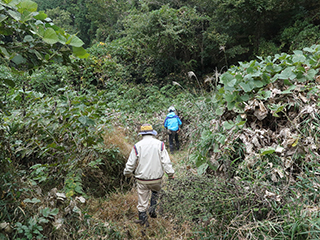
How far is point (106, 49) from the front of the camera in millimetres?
14539

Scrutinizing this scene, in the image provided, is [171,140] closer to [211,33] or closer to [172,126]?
[172,126]

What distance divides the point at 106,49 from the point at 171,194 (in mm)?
13096

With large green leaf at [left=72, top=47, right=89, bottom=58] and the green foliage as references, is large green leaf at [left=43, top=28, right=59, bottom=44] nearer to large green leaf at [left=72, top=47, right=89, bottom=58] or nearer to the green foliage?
large green leaf at [left=72, top=47, right=89, bottom=58]

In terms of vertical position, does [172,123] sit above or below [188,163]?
below

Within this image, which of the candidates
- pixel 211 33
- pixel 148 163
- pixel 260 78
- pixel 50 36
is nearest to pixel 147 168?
pixel 148 163

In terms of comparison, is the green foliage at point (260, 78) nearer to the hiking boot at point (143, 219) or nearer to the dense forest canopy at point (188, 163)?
the dense forest canopy at point (188, 163)

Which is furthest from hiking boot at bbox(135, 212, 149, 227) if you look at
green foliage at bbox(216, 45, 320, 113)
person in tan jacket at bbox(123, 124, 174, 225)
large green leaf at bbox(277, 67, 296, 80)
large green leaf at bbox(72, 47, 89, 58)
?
large green leaf at bbox(72, 47, 89, 58)

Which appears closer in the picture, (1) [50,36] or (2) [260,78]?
(1) [50,36]

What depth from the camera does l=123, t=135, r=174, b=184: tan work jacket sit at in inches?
154

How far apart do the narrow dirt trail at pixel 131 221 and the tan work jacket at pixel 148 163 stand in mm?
228

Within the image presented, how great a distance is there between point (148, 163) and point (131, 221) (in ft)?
3.30

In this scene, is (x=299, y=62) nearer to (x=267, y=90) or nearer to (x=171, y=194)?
(x=267, y=90)

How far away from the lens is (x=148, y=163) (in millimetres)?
3908

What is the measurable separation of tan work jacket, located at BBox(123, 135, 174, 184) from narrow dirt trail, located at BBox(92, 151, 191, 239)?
228 mm
